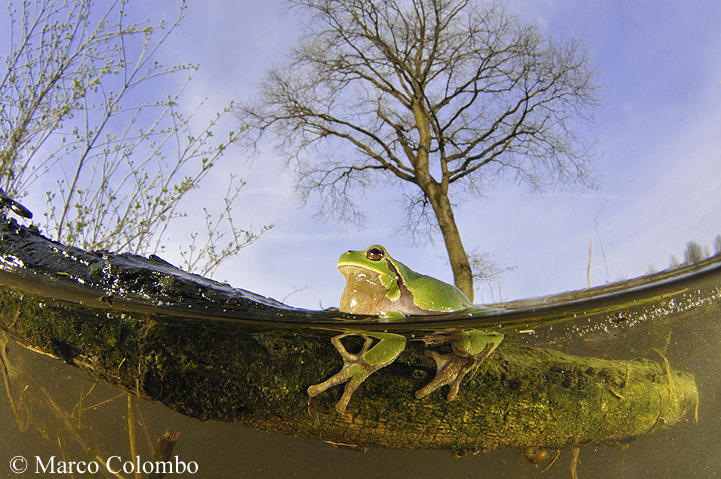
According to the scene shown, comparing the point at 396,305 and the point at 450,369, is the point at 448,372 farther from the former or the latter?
the point at 396,305

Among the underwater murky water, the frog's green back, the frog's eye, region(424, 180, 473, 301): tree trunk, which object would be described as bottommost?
the underwater murky water

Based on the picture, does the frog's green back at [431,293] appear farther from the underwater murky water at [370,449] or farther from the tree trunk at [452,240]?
the tree trunk at [452,240]

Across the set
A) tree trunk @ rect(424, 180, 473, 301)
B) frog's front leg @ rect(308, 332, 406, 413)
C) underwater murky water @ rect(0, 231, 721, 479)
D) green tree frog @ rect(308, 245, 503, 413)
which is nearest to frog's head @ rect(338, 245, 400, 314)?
green tree frog @ rect(308, 245, 503, 413)

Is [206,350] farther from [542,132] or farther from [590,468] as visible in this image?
[542,132]

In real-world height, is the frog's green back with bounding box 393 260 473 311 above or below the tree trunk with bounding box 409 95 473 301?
below

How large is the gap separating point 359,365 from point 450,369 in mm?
390

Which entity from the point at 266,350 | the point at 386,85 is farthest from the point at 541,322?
the point at 386,85

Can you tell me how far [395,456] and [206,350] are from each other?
1299 millimetres

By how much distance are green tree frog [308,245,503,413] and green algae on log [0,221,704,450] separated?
2.1 inches

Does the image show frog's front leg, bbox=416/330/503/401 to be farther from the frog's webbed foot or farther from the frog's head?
the frog's head

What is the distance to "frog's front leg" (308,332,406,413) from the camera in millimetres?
1500

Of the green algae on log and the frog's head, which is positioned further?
the frog's head

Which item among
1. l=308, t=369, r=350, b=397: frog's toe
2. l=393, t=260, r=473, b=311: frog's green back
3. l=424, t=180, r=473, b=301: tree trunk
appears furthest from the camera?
l=424, t=180, r=473, b=301: tree trunk

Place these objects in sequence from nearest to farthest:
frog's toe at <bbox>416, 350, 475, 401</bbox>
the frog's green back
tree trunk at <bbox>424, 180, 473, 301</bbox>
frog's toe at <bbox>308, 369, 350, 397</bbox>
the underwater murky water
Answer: frog's toe at <bbox>308, 369, 350, 397</bbox>, frog's toe at <bbox>416, 350, 475, 401</bbox>, the frog's green back, the underwater murky water, tree trunk at <bbox>424, 180, 473, 301</bbox>
